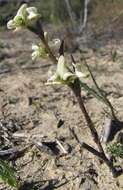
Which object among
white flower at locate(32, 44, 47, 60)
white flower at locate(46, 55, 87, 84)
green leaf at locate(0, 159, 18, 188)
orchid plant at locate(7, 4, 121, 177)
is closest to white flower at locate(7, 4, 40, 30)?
orchid plant at locate(7, 4, 121, 177)

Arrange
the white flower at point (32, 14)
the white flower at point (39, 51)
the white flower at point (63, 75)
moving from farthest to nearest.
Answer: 1. the white flower at point (39, 51)
2. the white flower at point (32, 14)
3. the white flower at point (63, 75)

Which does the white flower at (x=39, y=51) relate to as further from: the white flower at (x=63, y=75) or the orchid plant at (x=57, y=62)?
the white flower at (x=63, y=75)

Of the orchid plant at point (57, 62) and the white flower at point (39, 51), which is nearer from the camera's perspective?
the orchid plant at point (57, 62)

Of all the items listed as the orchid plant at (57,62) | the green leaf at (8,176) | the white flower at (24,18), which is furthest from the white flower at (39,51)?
the green leaf at (8,176)

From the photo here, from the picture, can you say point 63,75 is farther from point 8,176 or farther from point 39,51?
point 8,176

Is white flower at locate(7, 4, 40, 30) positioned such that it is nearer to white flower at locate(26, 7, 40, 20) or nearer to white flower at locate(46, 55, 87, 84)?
white flower at locate(26, 7, 40, 20)

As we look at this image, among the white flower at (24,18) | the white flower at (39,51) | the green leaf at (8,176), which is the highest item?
the white flower at (24,18)

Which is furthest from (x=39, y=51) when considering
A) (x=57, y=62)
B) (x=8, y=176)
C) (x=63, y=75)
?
(x=8, y=176)

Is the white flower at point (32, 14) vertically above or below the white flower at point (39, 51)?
above

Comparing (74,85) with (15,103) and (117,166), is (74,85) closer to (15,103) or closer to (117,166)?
(117,166)

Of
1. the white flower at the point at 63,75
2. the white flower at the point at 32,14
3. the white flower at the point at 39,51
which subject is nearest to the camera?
the white flower at the point at 63,75

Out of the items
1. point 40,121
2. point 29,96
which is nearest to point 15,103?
point 29,96

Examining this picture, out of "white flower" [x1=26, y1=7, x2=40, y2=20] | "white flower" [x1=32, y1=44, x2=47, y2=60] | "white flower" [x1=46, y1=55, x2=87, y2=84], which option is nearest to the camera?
"white flower" [x1=46, y1=55, x2=87, y2=84]
